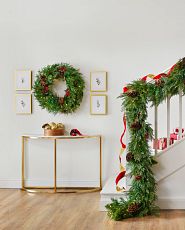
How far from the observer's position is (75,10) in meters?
7.19

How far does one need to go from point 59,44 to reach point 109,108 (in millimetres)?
1180

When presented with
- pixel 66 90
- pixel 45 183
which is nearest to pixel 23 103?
pixel 66 90

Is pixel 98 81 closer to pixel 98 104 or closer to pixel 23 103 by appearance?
pixel 98 104

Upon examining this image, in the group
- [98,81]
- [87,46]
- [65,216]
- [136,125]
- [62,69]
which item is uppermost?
[87,46]

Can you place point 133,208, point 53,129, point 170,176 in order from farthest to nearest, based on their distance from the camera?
point 53,129 < point 170,176 < point 133,208

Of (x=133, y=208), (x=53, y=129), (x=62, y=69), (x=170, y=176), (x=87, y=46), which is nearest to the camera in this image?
(x=133, y=208)

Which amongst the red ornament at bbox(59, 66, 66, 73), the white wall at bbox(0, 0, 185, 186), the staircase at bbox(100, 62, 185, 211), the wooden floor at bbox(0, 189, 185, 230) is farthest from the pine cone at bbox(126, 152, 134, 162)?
the red ornament at bbox(59, 66, 66, 73)

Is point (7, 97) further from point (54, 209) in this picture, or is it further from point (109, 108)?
point (54, 209)

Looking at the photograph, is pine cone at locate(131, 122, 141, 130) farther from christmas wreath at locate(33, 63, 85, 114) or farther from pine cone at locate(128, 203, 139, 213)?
christmas wreath at locate(33, 63, 85, 114)

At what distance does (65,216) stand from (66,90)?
7.87 feet

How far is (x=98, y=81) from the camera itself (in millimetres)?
7137

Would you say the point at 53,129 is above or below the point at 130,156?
above

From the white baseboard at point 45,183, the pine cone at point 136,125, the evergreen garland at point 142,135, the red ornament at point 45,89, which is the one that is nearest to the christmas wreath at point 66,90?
the red ornament at point 45,89

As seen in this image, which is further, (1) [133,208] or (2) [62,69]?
(2) [62,69]
